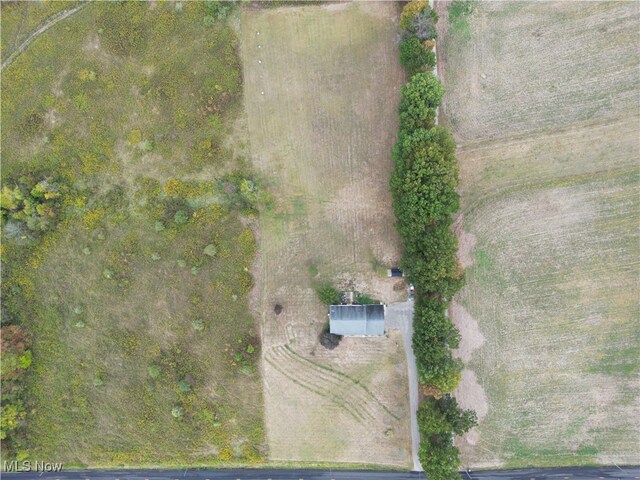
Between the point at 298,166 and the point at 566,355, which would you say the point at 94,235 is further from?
the point at 566,355

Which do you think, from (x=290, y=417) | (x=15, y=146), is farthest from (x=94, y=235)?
(x=290, y=417)

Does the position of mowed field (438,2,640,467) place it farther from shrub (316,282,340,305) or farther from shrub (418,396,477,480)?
shrub (316,282,340,305)

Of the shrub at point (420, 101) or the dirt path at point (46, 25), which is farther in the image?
the dirt path at point (46, 25)

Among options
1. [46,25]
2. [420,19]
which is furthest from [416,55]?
[46,25]

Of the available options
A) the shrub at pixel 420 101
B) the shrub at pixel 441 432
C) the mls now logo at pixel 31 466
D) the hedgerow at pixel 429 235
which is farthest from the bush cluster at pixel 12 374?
the shrub at pixel 420 101

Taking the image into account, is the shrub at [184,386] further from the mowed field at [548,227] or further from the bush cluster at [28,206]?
the mowed field at [548,227]
